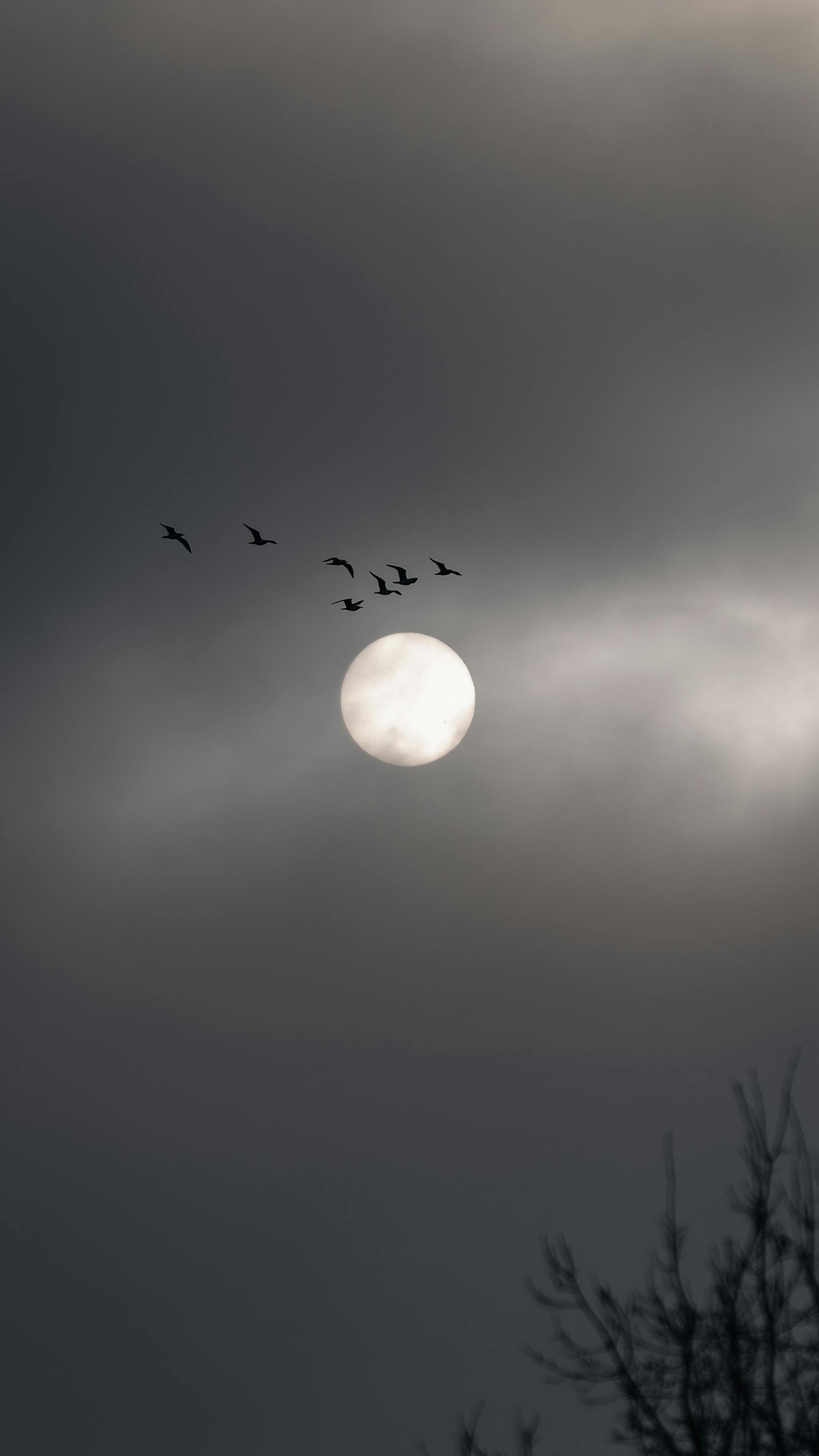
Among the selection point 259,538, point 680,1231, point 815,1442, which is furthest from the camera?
point 259,538

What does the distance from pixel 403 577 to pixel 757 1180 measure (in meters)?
33.4

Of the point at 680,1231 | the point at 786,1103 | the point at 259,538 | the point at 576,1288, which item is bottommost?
the point at 576,1288

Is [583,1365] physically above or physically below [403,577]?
below

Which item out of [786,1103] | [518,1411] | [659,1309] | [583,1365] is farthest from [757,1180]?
[518,1411]

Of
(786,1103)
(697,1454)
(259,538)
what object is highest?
(259,538)

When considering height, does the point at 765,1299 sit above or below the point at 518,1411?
above

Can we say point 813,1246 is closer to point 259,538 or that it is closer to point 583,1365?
point 583,1365

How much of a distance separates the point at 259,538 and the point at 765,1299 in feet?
117

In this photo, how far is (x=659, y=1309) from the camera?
50.4 feet

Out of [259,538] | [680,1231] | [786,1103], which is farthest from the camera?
[259,538]

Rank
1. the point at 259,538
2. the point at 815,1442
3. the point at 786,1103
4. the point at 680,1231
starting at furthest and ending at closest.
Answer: the point at 259,538 < the point at 680,1231 < the point at 786,1103 < the point at 815,1442

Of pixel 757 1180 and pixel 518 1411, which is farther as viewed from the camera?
pixel 518 1411

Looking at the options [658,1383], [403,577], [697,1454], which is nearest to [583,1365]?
[658,1383]

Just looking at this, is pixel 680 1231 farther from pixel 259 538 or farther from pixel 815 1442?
pixel 259 538
